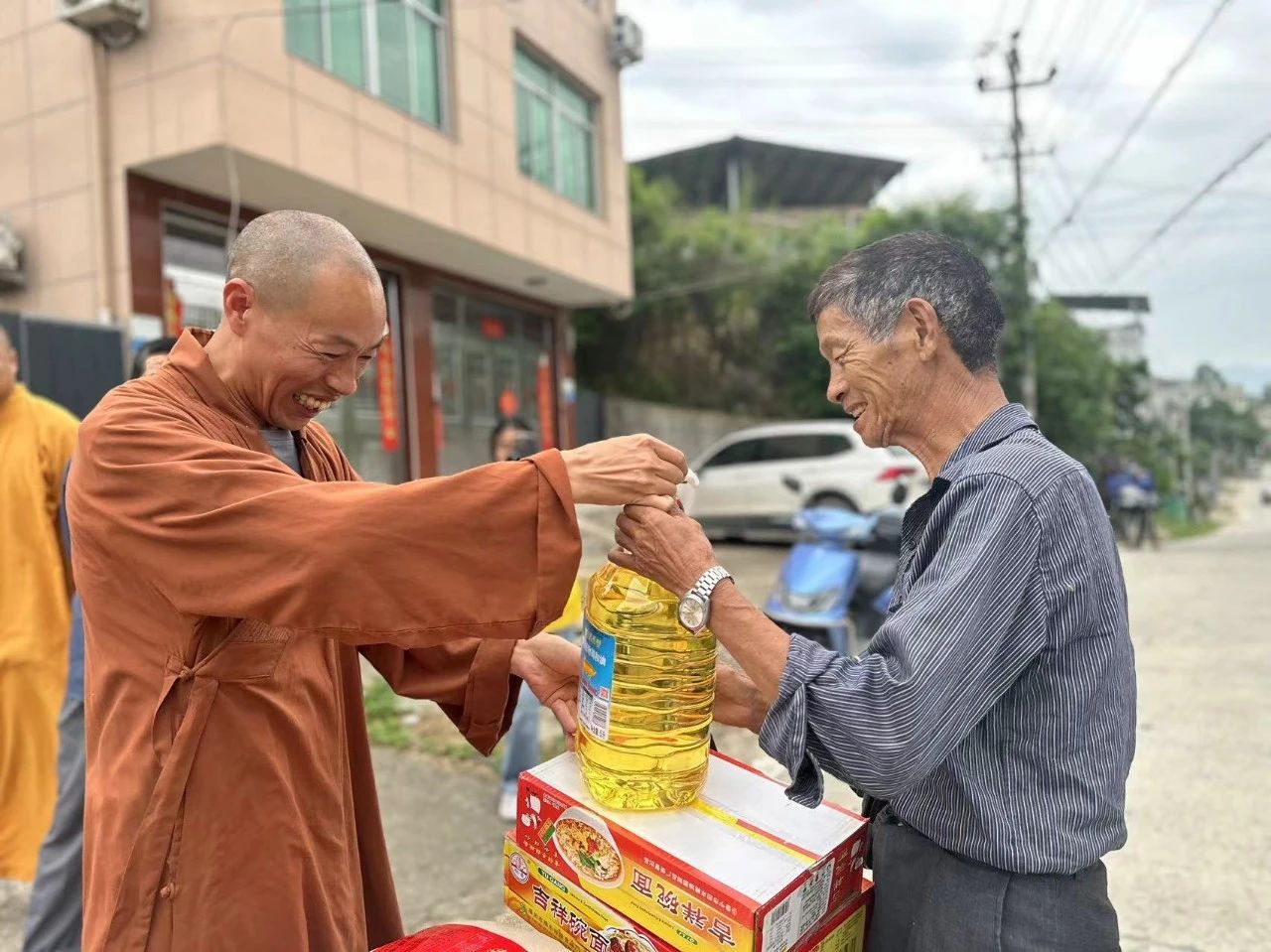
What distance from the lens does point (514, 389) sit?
12.5 meters

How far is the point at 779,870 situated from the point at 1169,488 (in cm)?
3381

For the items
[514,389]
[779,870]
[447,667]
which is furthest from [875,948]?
[514,389]

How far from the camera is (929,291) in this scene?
53.2 inches

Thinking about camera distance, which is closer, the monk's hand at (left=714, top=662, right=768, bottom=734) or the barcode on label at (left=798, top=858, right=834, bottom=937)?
the barcode on label at (left=798, top=858, right=834, bottom=937)

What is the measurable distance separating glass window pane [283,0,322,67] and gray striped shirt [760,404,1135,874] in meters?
7.55

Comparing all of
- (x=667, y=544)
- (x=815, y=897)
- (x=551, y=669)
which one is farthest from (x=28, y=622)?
(x=815, y=897)

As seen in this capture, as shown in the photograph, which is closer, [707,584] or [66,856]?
[707,584]

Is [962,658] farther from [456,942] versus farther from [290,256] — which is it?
[290,256]

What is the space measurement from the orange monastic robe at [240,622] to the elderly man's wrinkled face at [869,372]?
0.53 metres

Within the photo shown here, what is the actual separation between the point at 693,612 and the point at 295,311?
758mm

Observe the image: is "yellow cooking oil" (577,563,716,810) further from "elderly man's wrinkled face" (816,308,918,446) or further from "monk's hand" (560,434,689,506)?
"elderly man's wrinkled face" (816,308,918,446)

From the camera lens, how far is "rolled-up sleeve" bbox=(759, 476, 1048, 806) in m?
1.11

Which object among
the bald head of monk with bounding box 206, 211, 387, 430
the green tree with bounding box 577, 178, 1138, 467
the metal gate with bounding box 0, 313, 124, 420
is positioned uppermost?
the green tree with bounding box 577, 178, 1138, 467

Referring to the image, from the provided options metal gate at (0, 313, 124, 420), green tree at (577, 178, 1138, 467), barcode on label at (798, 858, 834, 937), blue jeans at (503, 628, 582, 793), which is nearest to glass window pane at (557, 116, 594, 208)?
green tree at (577, 178, 1138, 467)
